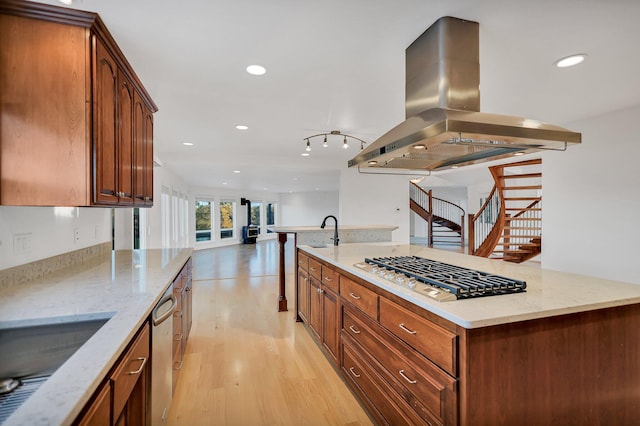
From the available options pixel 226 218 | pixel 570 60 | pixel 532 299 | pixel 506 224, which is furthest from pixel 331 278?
pixel 226 218

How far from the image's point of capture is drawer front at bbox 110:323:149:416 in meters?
1.00

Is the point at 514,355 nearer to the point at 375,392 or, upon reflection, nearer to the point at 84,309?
the point at 375,392

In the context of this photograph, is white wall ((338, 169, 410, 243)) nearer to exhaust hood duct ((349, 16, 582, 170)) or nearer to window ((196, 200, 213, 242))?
exhaust hood duct ((349, 16, 582, 170))

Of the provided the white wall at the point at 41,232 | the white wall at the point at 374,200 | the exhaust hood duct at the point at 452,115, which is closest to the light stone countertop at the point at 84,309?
the white wall at the point at 41,232

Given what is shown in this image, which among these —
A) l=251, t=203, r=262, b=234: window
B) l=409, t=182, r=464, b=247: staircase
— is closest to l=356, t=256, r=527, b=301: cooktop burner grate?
l=409, t=182, r=464, b=247: staircase

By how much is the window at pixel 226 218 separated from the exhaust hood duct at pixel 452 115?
10779 mm

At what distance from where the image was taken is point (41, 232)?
1.96 metres

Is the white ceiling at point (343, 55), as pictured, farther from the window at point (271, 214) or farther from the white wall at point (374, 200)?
the window at point (271, 214)

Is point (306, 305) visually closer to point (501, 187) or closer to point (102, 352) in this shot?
point (102, 352)

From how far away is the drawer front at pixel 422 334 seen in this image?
1220 mm

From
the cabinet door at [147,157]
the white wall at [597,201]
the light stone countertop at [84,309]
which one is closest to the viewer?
the light stone countertop at [84,309]

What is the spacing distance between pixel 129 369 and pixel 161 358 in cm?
57

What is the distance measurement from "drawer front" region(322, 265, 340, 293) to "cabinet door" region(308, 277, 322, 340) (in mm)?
197

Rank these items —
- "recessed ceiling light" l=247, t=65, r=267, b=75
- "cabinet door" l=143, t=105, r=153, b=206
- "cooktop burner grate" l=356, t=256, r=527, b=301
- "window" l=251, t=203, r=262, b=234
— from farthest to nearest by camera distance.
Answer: "window" l=251, t=203, r=262, b=234 < "cabinet door" l=143, t=105, r=153, b=206 < "recessed ceiling light" l=247, t=65, r=267, b=75 < "cooktop burner grate" l=356, t=256, r=527, b=301
